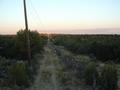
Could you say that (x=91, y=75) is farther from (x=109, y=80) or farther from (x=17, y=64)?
(x=17, y=64)

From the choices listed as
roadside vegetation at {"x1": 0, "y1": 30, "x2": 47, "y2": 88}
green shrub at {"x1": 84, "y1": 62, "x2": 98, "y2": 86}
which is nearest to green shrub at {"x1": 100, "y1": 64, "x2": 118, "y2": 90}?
green shrub at {"x1": 84, "y1": 62, "x2": 98, "y2": 86}

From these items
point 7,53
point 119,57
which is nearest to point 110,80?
point 119,57

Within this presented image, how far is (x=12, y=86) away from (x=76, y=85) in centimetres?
406

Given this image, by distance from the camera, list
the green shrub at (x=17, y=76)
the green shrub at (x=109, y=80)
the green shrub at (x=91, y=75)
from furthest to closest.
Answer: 1. the green shrub at (x=91, y=75)
2. the green shrub at (x=17, y=76)
3. the green shrub at (x=109, y=80)

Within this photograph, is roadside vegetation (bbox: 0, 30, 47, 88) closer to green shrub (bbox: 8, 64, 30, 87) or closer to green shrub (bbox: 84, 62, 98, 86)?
green shrub (bbox: 8, 64, 30, 87)

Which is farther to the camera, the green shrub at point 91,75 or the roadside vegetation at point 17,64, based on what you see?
the green shrub at point 91,75

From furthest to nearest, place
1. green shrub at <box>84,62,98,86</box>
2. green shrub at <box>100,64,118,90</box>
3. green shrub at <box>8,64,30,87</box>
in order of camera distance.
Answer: green shrub at <box>84,62,98,86</box>
green shrub at <box>8,64,30,87</box>
green shrub at <box>100,64,118,90</box>

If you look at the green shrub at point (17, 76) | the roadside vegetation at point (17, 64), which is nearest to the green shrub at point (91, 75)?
the roadside vegetation at point (17, 64)

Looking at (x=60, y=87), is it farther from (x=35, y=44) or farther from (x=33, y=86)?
(x=35, y=44)

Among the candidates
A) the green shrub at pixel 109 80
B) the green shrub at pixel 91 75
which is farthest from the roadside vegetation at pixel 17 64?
the green shrub at pixel 109 80

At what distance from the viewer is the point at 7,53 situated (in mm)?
21016

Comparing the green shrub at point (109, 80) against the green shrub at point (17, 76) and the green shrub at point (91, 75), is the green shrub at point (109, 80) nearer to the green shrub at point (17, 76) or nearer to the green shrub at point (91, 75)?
the green shrub at point (91, 75)

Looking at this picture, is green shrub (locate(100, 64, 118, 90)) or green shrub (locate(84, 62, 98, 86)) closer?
green shrub (locate(100, 64, 118, 90))

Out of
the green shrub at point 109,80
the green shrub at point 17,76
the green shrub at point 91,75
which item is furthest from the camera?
the green shrub at point 91,75
